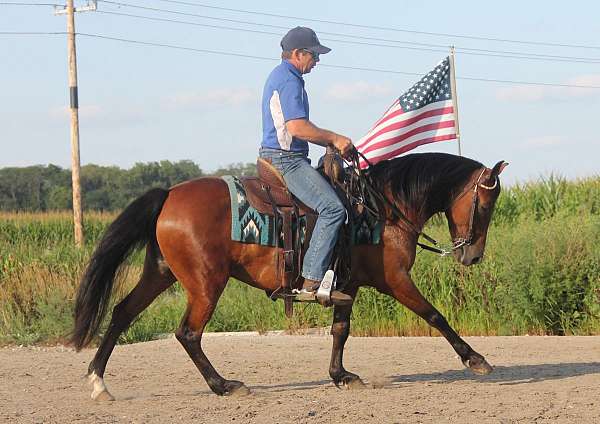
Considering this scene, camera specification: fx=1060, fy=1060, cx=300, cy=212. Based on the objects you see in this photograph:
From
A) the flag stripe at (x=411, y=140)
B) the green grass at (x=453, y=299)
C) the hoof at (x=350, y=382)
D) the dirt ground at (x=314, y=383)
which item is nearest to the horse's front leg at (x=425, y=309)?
the dirt ground at (x=314, y=383)

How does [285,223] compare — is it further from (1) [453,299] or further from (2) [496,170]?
(1) [453,299]

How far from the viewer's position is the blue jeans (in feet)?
28.0

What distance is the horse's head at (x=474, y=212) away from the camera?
9.11m

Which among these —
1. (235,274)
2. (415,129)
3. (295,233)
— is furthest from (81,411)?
(415,129)

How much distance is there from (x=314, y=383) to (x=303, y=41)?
10.0 feet

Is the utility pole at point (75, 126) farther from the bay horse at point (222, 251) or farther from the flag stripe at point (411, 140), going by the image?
the bay horse at point (222, 251)

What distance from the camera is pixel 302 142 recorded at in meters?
8.84

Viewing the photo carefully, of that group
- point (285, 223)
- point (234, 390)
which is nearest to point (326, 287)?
point (285, 223)

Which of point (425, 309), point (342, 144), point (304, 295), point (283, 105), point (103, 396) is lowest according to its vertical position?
point (103, 396)

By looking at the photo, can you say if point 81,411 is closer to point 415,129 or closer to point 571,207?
point 415,129

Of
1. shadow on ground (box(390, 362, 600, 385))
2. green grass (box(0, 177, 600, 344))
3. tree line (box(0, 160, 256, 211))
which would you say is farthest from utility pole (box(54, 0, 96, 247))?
tree line (box(0, 160, 256, 211))

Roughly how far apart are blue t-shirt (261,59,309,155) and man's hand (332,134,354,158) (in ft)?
0.91

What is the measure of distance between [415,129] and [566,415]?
10.3 m

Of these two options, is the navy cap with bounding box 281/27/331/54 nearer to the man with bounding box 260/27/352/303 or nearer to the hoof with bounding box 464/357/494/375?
the man with bounding box 260/27/352/303
